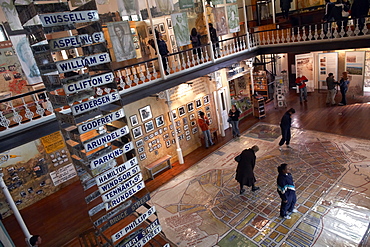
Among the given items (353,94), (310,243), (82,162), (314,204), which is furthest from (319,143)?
(82,162)

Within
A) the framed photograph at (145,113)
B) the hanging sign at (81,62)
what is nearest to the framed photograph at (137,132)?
the framed photograph at (145,113)

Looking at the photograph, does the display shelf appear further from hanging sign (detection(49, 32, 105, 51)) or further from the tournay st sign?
hanging sign (detection(49, 32, 105, 51))

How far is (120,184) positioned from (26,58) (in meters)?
5.94

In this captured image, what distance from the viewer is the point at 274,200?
6.69 metres

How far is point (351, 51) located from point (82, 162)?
13968 millimetres

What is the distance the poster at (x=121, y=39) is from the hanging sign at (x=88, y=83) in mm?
4318

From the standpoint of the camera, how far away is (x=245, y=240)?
5.66 metres

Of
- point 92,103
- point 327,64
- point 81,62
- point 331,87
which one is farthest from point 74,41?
point 327,64

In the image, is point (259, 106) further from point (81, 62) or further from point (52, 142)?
point (81, 62)

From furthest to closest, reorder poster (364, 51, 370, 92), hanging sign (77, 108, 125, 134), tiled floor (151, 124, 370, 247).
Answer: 1. poster (364, 51, 370, 92)
2. tiled floor (151, 124, 370, 247)
3. hanging sign (77, 108, 125, 134)

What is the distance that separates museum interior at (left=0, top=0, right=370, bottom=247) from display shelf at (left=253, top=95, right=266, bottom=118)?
65 millimetres

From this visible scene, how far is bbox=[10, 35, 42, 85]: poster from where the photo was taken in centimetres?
739

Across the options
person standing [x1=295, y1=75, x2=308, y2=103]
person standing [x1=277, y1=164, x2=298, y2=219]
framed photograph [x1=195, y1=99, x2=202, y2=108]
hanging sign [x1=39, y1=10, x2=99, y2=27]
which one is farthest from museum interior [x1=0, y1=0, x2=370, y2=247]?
person standing [x1=295, y1=75, x2=308, y2=103]

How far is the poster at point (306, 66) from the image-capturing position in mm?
14441
